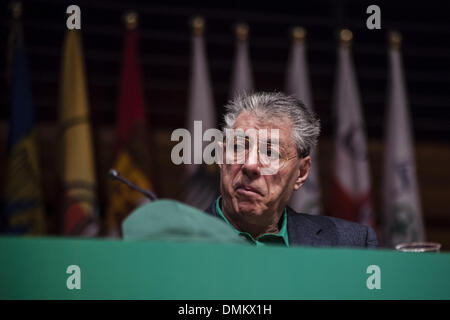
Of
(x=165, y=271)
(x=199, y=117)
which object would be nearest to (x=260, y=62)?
(x=199, y=117)

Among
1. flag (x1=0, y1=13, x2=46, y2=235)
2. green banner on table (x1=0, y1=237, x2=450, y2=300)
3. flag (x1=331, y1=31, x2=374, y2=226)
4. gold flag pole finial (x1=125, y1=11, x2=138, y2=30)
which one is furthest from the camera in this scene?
gold flag pole finial (x1=125, y1=11, x2=138, y2=30)

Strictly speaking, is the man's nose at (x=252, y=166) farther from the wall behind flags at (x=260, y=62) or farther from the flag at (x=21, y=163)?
the wall behind flags at (x=260, y=62)

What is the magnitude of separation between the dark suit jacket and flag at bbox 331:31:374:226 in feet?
7.87

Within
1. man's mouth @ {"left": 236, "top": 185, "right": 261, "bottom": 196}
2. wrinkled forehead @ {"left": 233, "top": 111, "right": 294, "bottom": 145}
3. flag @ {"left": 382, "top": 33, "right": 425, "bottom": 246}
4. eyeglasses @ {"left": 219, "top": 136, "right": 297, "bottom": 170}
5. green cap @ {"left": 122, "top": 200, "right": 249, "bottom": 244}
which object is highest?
flag @ {"left": 382, "top": 33, "right": 425, "bottom": 246}

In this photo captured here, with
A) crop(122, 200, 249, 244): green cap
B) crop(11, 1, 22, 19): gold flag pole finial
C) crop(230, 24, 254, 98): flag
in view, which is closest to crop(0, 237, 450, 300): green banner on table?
crop(122, 200, 249, 244): green cap

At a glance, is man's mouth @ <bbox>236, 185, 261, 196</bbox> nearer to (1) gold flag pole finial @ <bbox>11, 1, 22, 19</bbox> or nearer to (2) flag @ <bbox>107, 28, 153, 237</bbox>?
(2) flag @ <bbox>107, 28, 153, 237</bbox>

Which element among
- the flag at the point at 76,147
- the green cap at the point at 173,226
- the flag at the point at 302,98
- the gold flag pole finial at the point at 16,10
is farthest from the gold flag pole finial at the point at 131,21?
the green cap at the point at 173,226

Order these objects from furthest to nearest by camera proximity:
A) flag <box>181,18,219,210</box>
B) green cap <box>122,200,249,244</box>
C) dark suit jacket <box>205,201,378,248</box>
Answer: flag <box>181,18,219,210</box> → dark suit jacket <box>205,201,378,248</box> → green cap <box>122,200,249,244</box>

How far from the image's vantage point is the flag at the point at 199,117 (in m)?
4.20

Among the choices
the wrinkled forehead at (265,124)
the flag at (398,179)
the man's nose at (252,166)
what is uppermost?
the flag at (398,179)

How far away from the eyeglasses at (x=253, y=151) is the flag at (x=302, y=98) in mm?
2376

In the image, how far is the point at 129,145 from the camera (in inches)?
169

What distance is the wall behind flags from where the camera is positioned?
194 inches

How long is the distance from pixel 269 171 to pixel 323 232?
34cm
